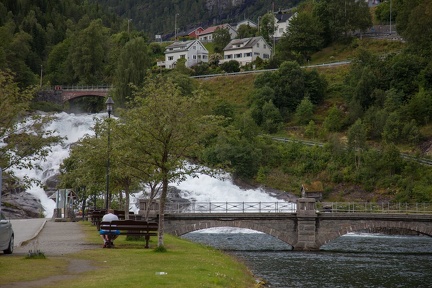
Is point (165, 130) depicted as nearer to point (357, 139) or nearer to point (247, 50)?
point (357, 139)

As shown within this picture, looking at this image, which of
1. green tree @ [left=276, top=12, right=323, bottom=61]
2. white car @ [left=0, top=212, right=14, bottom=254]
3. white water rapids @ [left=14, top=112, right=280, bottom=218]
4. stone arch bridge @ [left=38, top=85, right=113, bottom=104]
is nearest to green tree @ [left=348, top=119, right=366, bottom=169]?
white water rapids @ [left=14, top=112, right=280, bottom=218]

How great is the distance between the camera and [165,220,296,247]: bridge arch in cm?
5631

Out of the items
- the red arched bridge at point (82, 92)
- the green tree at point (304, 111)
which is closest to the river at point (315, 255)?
the green tree at point (304, 111)

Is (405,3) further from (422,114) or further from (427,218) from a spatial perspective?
(427,218)

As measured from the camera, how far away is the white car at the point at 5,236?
82.0 feet

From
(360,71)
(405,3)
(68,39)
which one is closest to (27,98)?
(360,71)

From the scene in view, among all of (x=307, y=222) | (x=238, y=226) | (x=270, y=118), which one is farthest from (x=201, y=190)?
(x=307, y=222)

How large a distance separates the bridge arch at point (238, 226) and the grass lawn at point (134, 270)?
25655 mm

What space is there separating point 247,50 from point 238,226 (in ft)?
300

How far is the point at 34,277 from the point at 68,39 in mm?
132620

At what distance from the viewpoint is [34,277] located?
20.5 meters

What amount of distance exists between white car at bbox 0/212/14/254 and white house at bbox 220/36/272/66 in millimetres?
117325

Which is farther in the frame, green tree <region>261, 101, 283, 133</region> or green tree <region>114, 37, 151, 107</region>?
green tree <region>114, 37, 151, 107</region>

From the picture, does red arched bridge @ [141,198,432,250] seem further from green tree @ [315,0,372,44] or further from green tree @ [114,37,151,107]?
green tree @ [315,0,372,44]
